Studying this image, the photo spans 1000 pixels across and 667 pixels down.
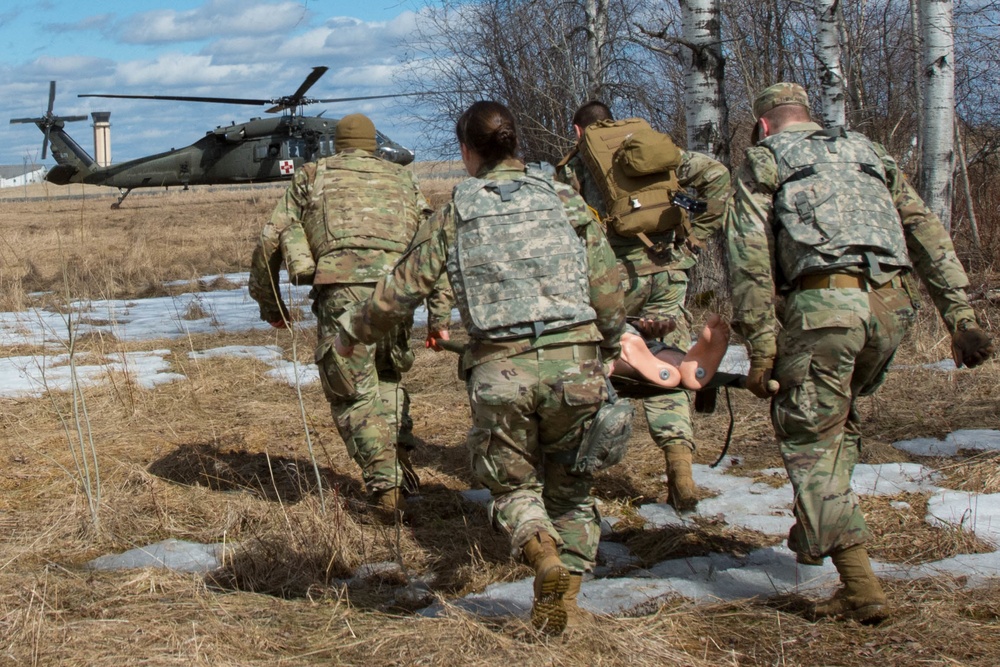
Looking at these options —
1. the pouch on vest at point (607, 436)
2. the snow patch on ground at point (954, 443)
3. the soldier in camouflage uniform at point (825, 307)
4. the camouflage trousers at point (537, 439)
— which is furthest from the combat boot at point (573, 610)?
the snow patch on ground at point (954, 443)

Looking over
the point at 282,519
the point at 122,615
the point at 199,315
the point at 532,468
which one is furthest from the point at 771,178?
the point at 199,315

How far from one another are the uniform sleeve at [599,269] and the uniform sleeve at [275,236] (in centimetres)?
211

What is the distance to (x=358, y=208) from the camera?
5.17 m

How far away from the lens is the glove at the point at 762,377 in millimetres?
3672

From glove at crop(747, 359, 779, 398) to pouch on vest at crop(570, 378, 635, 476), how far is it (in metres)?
0.55

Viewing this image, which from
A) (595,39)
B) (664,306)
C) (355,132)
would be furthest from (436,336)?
(595,39)

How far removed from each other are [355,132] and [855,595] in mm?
3362

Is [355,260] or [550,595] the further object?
[355,260]

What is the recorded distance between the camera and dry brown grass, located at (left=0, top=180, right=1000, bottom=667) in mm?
3260

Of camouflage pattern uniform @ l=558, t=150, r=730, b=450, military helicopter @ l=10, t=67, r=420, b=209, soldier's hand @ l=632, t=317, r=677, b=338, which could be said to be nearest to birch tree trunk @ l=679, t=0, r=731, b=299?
camouflage pattern uniform @ l=558, t=150, r=730, b=450

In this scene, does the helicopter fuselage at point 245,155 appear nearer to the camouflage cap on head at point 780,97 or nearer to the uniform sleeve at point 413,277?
the camouflage cap on head at point 780,97

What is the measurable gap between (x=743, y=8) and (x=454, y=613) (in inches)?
440

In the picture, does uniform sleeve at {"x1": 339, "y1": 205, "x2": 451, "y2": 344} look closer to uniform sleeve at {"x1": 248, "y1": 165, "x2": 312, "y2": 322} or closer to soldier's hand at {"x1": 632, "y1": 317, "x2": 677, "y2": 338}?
uniform sleeve at {"x1": 248, "y1": 165, "x2": 312, "y2": 322}

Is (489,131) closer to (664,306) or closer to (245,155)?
(664,306)
